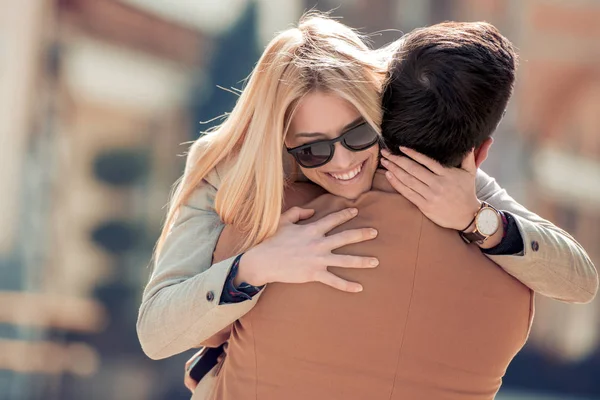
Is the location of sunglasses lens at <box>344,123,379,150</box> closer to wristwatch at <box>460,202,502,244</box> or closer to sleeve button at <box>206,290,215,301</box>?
wristwatch at <box>460,202,502,244</box>

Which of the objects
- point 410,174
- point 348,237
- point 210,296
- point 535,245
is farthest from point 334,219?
point 535,245

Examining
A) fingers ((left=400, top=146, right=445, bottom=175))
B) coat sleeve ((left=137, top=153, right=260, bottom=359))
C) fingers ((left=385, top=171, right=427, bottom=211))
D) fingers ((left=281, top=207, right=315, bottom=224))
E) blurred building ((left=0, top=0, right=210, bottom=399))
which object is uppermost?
fingers ((left=400, top=146, right=445, bottom=175))

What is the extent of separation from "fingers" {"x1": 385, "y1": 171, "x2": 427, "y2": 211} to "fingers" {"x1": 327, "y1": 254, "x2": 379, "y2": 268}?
14cm

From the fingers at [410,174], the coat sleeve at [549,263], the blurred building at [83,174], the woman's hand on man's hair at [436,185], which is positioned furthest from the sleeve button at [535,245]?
the blurred building at [83,174]

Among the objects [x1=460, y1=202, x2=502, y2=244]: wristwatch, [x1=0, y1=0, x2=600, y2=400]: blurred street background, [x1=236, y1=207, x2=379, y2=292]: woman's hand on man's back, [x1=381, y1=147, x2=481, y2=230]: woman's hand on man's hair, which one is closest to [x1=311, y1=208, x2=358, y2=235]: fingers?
[x1=236, y1=207, x2=379, y2=292]: woman's hand on man's back

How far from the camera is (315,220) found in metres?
1.73

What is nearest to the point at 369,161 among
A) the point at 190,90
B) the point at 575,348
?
the point at 190,90

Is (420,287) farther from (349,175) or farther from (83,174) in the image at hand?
(83,174)

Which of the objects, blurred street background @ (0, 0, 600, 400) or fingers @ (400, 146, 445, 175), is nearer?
fingers @ (400, 146, 445, 175)

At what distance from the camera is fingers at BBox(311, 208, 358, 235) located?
1.66 m

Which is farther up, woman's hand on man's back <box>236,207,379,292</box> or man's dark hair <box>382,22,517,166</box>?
man's dark hair <box>382,22,517,166</box>

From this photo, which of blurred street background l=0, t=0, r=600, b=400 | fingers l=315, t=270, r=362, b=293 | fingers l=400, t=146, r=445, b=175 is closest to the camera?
fingers l=315, t=270, r=362, b=293

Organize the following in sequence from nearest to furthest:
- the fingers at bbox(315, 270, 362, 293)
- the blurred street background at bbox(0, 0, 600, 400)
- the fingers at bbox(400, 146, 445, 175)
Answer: the fingers at bbox(315, 270, 362, 293), the fingers at bbox(400, 146, 445, 175), the blurred street background at bbox(0, 0, 600, 400)

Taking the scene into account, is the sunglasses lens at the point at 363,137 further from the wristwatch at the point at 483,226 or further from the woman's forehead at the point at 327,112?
the wristwatch at the point at 483,226
